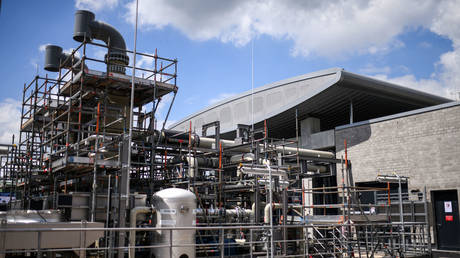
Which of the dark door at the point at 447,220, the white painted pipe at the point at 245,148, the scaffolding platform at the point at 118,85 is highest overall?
the scaffolding platform at the point at 118,85

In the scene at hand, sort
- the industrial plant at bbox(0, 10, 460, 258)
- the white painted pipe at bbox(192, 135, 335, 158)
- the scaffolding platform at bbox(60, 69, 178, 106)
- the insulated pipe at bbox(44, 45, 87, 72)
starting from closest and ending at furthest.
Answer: the industrial plant at bbox(0, 10, 460, 258) → the scaffolding platform at bbox(60, 69, 178, 106) → the white painted pipe at bbox(192, 135, 335, 158) → the insulated pipe at bbox(44, 45, 87, 72)

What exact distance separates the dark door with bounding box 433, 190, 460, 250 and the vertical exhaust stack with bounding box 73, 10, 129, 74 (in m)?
17.1

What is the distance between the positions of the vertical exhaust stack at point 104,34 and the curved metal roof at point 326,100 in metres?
12.6

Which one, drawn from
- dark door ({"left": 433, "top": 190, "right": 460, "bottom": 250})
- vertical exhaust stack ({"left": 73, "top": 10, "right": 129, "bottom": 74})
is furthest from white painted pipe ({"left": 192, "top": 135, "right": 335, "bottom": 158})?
dark door ({"left": 433, "top": 190, "right": 460, "bottom": 250})

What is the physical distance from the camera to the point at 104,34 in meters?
18.8

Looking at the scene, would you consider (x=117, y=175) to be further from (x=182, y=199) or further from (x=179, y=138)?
(x=179, y=138)

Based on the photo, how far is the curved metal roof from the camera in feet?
83.2

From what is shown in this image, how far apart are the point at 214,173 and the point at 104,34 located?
28.5 ft

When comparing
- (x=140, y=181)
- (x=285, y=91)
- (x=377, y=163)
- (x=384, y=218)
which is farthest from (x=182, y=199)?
(x=285, y=91)

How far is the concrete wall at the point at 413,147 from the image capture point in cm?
2109

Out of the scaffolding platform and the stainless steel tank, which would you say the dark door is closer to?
the stainless steel tank

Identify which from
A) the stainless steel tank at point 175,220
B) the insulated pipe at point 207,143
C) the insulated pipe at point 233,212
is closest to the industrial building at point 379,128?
the insulated pipe at point 207,143

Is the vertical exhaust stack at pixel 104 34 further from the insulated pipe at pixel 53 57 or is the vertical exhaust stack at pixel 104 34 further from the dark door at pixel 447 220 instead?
the dark door at pixel 447 220

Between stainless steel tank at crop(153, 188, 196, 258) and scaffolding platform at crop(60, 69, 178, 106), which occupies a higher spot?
scaffolding platform at crop(60, 69, 178, 106)
